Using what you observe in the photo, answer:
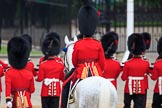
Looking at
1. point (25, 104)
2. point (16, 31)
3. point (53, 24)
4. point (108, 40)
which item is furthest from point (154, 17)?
point (25, 104)

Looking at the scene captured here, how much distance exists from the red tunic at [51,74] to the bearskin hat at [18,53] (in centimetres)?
92

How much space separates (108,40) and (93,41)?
9.95ft

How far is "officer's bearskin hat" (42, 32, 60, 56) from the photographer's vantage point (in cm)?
1068

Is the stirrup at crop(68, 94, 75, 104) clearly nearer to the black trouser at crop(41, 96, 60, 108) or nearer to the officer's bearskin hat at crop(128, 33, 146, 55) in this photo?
the black trouser at crop(41, 96, 60, 108)

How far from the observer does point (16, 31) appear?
25.4 metres

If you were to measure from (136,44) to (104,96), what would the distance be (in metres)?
3.61

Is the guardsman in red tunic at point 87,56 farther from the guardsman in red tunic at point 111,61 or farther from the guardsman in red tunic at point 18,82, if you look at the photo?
the guardsman in red tunic at point 111,61

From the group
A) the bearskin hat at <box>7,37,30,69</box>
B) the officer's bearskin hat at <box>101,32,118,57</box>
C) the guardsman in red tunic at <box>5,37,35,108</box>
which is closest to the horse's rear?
the guardsman in red tunic at <box>5,37,35,108</box>

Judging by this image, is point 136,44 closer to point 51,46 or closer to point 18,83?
point 51,46

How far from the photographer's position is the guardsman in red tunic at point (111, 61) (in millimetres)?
10797

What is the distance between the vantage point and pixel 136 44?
1109 cm

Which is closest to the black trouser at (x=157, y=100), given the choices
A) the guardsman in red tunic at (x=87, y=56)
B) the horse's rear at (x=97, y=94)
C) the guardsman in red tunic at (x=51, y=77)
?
the guardsman in red tunic at (x=51, y=77)

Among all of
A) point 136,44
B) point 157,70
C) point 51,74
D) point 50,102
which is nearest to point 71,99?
point 51,74

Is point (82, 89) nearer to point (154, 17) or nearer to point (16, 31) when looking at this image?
point (154, 17)
